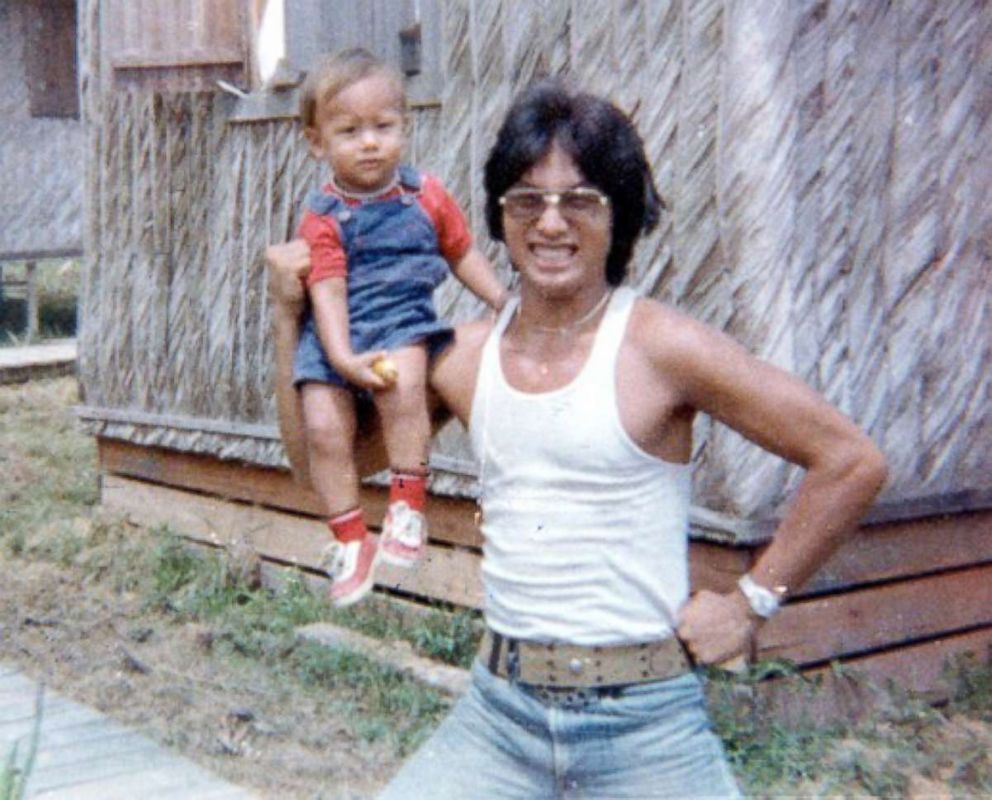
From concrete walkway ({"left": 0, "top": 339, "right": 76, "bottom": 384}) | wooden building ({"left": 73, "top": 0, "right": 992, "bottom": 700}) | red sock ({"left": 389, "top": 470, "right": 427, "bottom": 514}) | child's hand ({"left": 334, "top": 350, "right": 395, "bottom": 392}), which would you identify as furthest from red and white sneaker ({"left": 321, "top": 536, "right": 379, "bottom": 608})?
concrete walkway ({"left": 0, "top": 339, "right": 76, "bottom": 384})

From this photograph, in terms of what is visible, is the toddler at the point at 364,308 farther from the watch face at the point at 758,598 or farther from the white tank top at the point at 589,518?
the watch face at the point at 758,598

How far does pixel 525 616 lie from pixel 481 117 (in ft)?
11.3

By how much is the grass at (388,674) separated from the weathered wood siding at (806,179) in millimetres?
628

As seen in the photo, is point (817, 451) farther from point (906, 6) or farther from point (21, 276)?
point (21, 276)

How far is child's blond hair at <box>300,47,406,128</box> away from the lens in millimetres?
3453

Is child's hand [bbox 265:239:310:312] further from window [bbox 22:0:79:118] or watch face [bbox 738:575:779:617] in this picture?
window [bbox 22:0:79:118]

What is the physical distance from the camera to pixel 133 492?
859cm

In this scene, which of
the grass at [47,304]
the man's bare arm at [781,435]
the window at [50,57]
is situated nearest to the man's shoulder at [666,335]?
the man's bare arm at [781,435]

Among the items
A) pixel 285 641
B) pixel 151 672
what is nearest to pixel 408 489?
pixel 151 672

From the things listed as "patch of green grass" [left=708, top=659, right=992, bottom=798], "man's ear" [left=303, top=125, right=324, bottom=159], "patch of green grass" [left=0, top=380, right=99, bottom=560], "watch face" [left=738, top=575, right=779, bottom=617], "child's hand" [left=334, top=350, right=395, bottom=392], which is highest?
"man's ear" [left=303, top=125, right=324, bottom=159]

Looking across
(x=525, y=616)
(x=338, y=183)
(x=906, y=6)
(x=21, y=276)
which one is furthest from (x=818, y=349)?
(x=21, y=276)

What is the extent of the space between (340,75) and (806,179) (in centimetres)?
213

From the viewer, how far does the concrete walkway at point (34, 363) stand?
43.5ft

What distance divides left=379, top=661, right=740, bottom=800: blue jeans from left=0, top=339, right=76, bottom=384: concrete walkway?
10.9 metres
